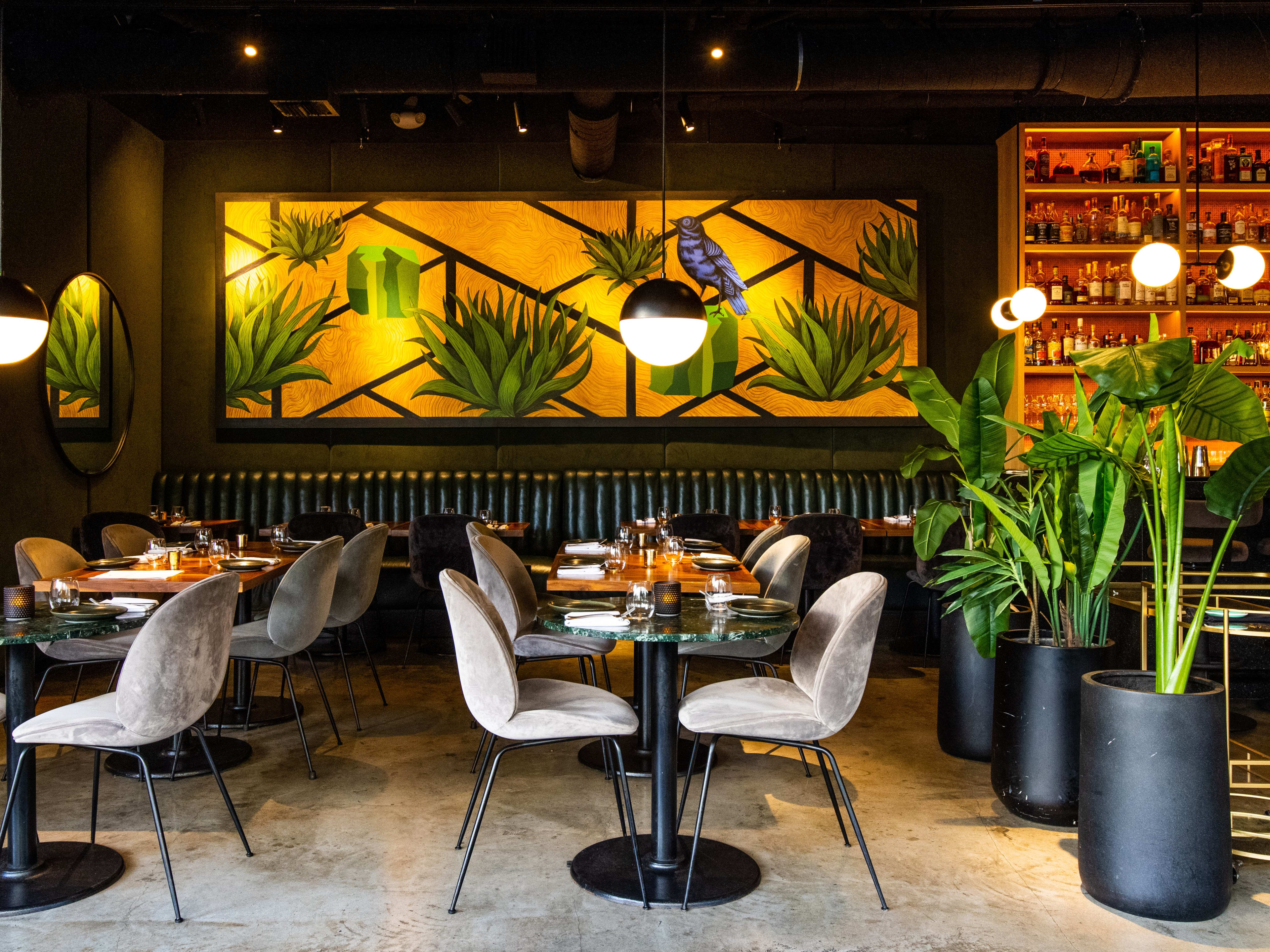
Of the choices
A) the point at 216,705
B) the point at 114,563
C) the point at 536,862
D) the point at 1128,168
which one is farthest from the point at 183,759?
the point at 1128,168

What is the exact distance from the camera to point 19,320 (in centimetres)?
425

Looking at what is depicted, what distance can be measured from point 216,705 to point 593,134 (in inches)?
168

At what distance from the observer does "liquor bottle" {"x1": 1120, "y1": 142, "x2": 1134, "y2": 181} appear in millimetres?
7293

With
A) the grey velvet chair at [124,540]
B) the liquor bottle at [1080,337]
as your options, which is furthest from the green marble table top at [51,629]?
the liquor bottle at [1080,337]

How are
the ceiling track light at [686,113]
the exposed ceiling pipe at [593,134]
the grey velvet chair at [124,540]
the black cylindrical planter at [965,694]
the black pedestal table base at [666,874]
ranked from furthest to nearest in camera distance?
the exposed ceiling pipe at [593,134] → the ceiling track light at [686,113] → the grey velvet chair at [124,540] → the black cylindrical planter at [965,694] → the black pedestal table base at [666,874]

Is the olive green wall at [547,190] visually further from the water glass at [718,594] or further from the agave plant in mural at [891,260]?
the water glass at [718,594]

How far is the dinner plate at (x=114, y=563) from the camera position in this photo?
425 centimetres

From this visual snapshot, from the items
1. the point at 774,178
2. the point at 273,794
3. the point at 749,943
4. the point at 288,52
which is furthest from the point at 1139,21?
the point at 273,794

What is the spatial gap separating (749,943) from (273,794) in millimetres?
1955

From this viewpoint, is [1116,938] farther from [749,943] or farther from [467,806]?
[467,806]

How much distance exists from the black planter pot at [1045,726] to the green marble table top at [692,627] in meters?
0.92

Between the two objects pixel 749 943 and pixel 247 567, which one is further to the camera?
pixel 247 567

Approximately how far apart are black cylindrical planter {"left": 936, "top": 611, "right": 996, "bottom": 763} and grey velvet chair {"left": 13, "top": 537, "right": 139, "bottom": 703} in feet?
10.4

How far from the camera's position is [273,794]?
12.2 feet
